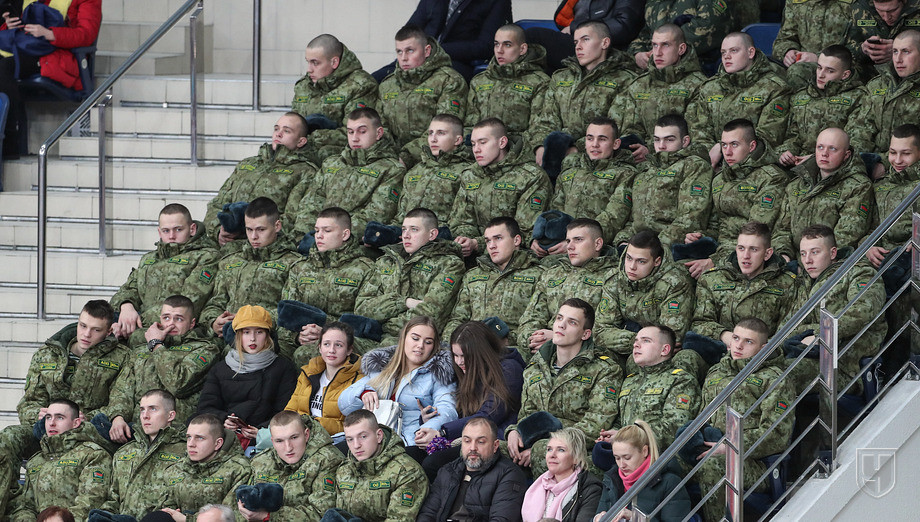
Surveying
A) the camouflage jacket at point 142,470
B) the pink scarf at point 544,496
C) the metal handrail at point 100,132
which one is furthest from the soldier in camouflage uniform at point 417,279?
the metal handrail at point 100,132

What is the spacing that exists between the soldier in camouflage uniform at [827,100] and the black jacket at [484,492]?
265 cm

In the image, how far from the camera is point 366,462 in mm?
6844

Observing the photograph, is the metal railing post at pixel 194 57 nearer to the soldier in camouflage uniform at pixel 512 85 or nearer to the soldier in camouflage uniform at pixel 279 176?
the soldier in camouflage uniform at pixel 279 176

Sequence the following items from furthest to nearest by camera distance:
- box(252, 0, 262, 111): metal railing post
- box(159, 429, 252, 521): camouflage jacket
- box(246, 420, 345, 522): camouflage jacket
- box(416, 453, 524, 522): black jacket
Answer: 1. box(252, 0, 262, 111): metal railing post
2. box(159, 429, 252, 521): camouflage jacket
3. box(246, 420, 345, 522): camouflage jacket
4. box(416, 453, 524, 522): black jacket

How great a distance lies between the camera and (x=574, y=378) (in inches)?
280

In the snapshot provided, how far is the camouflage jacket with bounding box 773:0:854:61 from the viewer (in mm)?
8867

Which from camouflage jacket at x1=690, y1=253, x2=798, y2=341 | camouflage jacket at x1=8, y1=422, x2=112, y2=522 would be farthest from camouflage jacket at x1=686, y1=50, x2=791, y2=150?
camouflage jacket at x1=8, y1=422, x2=112, y2=522

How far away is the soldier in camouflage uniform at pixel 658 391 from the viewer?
22.0 ft

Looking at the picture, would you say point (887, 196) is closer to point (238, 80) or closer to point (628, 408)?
point (628, 408)

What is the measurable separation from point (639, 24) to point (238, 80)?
2.84 m

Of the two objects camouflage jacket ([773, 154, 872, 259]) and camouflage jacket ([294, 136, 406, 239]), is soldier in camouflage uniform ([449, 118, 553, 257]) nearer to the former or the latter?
camouflage jacket ([294, 136, 406, 239])

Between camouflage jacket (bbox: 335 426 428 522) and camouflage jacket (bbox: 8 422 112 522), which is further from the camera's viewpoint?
camouflage jacket (bbox: 8 422 112 522)

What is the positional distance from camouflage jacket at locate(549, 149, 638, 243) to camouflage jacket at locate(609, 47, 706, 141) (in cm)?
53

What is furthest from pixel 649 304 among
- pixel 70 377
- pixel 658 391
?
pixel 70 377
